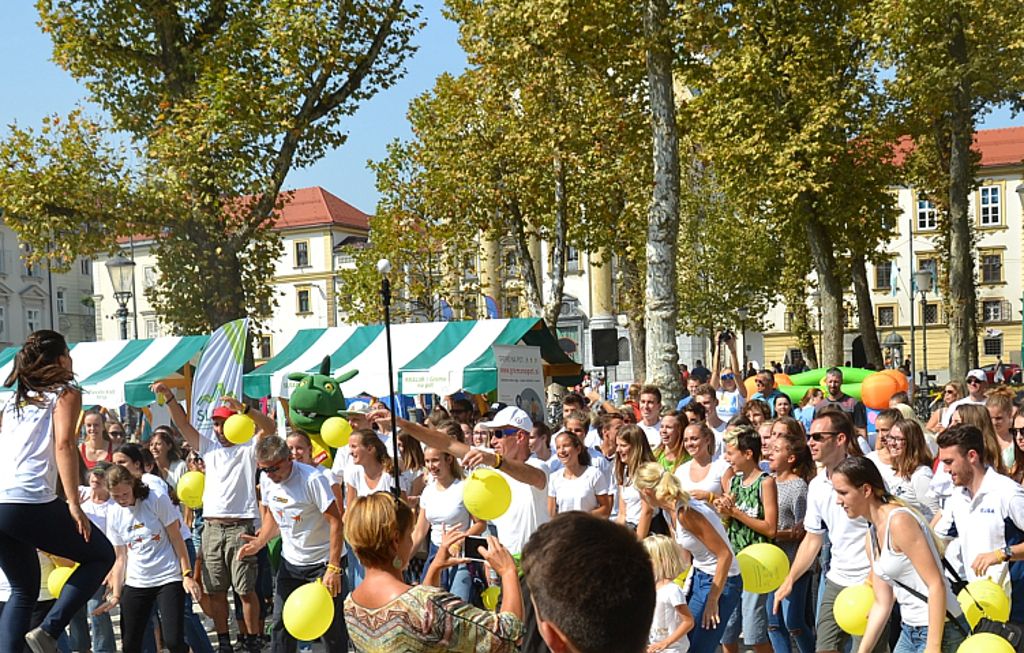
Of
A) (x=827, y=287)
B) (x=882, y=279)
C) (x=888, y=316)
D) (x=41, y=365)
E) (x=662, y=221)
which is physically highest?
(x=662, y=221)

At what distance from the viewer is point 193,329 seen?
21.4 metres

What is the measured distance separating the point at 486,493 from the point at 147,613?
2715 mm

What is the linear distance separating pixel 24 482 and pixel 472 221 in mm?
24470

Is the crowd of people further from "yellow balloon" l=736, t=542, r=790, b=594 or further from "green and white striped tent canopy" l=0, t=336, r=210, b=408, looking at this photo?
"green and white striped tent canopy" l=0, t=336, r=210, b=408

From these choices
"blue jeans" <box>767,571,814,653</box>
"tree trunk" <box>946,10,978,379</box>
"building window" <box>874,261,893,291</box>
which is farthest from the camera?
"building window" <box>874,261,893,291</box>

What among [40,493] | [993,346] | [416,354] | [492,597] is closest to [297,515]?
[492,597]

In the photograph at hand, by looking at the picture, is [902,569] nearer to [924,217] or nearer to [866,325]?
[866,325]

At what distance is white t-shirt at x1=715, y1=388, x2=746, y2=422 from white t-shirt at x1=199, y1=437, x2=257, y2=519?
6.77 m

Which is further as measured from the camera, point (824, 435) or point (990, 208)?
point (990, 208)

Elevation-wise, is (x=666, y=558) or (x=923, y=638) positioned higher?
(x=666, y=558)

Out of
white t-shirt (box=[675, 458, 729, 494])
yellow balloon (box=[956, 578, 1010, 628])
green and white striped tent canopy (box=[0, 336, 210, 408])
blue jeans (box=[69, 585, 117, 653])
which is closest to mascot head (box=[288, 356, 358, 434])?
blue jeans (box=[69, 585, 117, 653])

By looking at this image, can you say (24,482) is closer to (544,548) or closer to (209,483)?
(209,483)

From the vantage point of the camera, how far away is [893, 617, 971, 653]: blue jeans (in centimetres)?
531

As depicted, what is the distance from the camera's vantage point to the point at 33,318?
7494cm
